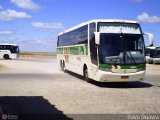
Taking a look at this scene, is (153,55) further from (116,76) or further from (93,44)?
(116,76)

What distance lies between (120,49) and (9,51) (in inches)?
1761

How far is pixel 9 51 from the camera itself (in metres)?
60.4

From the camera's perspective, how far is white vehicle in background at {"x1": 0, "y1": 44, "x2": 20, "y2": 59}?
60.0m

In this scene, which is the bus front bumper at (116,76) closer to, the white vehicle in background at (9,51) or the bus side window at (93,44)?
the bus side window at (93,44)

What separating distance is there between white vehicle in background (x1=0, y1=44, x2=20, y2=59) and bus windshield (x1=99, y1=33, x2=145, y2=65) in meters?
43.5

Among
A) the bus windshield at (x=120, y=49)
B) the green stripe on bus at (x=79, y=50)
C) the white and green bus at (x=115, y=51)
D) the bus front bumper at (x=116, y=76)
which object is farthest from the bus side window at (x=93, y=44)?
the green stripe on bus at (x=79, y=50)

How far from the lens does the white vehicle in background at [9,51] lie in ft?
197

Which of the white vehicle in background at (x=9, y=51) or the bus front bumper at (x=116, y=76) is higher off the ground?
the white vehicle in background at (x=9, y=51)

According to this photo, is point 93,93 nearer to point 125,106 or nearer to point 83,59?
point 125,106

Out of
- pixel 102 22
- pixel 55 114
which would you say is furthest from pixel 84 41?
pixel 55 114

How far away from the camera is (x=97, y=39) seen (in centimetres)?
1717

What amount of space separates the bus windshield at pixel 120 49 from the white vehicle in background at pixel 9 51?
43.5 m

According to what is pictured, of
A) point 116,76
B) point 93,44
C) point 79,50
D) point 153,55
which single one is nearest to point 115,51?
point 116,76

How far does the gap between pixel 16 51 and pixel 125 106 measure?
50062 millimetres
